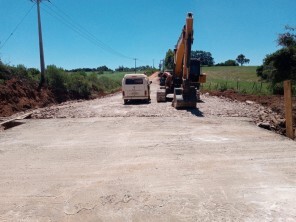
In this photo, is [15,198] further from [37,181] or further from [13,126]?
[13,126]

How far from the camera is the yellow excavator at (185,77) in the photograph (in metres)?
16.5

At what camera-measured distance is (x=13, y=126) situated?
1398 cm

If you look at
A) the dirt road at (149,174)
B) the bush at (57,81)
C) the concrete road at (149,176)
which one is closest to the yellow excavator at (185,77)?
the dirt road at (149,174)

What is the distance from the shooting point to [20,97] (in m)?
23.9

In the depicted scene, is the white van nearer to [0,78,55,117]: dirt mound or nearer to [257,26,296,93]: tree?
[0,78,55,117]: dirt mound

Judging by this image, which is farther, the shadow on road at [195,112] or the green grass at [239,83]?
the green grass at [239,83]

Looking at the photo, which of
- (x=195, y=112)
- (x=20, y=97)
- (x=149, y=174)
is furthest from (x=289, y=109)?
(x=20, y=97)

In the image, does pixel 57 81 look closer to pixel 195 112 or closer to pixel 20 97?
pixel 20 97

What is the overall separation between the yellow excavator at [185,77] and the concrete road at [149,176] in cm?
622

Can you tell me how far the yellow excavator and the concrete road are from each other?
6.22 m

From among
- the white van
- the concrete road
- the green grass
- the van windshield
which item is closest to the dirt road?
the concrete road

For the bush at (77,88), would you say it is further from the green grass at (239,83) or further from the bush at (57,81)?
the green grass at (239,83)

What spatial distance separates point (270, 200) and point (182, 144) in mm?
4184

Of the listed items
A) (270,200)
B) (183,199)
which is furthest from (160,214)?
(270,200)
